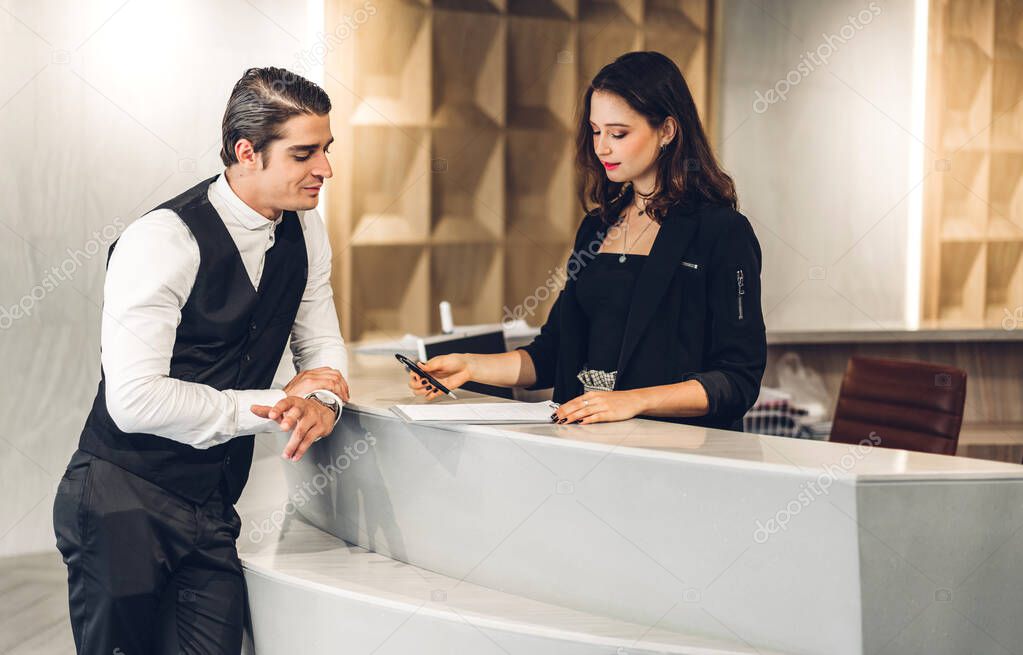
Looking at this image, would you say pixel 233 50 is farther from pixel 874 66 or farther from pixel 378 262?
pixel 874 66

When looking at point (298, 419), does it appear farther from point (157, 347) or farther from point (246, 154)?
point (246, 154)

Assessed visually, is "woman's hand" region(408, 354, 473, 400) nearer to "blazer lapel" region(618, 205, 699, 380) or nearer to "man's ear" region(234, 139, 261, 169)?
"blazer lapel" region(618, 205, 699, 380)

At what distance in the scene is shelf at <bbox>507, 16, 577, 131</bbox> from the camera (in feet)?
14.8

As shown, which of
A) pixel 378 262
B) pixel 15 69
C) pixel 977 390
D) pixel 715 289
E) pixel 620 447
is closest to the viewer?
pixel 620 447

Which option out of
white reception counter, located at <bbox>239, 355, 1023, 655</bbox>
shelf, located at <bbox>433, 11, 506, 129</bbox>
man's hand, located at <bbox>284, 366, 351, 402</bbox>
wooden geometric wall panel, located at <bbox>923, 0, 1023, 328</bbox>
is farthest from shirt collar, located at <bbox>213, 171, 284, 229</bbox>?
wooden geometric wall panel, located at <bbox>923, 0, 1023, 328</bbox>

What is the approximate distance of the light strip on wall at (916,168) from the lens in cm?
466

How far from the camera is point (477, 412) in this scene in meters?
1.88

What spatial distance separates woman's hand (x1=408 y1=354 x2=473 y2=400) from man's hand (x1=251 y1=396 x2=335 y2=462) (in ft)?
1.00

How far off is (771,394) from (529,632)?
260 cm

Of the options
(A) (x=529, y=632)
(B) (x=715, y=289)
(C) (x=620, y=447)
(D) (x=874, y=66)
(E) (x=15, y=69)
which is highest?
(D) (x=874, y=66)

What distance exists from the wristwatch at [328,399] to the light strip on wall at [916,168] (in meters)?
3.50

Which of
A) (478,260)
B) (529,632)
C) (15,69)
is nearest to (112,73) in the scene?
(15,69)

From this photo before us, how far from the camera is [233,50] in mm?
3854

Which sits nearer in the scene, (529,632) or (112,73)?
(529,632)
